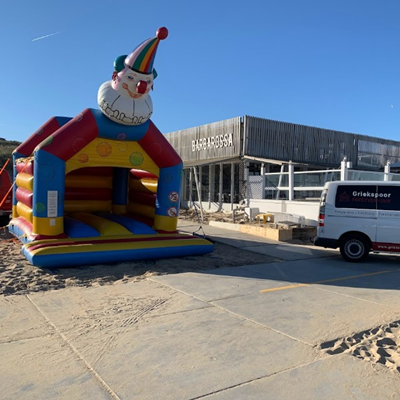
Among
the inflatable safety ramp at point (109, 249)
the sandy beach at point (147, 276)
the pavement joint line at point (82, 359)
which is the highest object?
the inflatable safety ramp at point (109, 249)

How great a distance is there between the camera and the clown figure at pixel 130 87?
29.2 ft

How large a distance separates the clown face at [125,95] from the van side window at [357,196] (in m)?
5.31

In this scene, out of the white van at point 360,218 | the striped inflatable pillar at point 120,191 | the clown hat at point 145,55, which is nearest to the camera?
the clown hat at point 145,55

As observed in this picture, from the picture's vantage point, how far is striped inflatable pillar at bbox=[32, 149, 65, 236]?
28.9 ft

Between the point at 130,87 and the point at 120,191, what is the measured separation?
5067 millimetres

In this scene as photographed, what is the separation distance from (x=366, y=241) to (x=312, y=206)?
16.0 ft

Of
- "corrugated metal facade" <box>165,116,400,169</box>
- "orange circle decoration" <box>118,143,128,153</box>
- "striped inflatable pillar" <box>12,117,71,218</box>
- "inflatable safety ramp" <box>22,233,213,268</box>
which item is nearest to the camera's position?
"inflatable safety ramp" <box>22,233,213,268</box>

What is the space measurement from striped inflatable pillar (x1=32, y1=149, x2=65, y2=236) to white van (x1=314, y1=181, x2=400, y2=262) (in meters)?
6.42

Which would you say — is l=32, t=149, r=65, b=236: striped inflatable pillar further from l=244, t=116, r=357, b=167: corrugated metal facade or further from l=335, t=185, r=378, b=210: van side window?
l=244, t=116, r=357, b=167: corrugated metal facade

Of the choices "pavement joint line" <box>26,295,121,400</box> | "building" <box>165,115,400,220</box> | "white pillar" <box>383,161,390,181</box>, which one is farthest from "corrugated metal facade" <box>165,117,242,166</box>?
"pavement joint line" <box>26,295,121,400</box>

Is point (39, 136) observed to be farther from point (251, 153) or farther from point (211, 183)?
point (211, 183)

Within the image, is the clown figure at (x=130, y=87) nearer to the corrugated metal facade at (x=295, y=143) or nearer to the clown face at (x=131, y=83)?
the clown face at (x=131, y=83)

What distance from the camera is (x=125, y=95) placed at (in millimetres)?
9273

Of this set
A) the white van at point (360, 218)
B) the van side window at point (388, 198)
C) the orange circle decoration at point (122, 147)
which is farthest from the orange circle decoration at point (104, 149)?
the van side window at point (388, 198)
